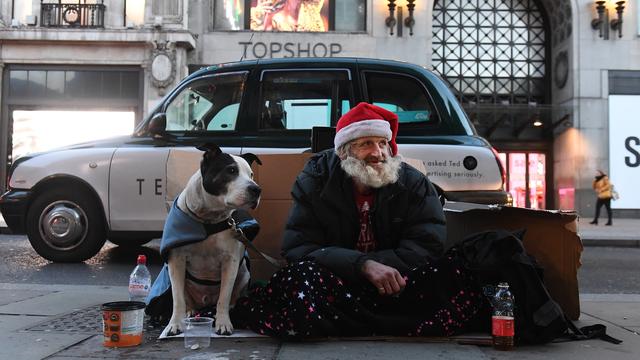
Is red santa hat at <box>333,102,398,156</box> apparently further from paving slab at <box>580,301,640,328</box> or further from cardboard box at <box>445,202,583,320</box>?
paving slab at <box>580,301,640,328</box>

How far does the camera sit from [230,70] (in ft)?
19.3

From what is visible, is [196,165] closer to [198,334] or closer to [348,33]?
[198,334]

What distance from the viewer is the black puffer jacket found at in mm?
3041

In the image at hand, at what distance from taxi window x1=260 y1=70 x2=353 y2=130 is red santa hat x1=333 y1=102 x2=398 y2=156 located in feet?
8.09

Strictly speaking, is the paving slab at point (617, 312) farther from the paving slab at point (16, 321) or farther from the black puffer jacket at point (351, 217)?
the paving slab at point (16, 321)

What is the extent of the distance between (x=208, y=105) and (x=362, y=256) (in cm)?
362

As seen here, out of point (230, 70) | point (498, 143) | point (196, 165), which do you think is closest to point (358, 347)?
point (196, 165)

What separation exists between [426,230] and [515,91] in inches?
701

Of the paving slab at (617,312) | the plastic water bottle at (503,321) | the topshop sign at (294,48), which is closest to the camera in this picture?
the plastic water bottle at (503,321)

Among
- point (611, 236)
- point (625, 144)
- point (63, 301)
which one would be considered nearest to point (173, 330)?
point (63, 301)

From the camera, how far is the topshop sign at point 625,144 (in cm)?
1828

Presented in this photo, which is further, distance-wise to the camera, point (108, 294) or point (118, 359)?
point (108, 294)

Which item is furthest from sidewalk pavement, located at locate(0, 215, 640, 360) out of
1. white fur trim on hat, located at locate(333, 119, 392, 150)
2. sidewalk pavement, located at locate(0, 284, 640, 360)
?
white fur trim on hat, located at locate(333, 119, 392, 150)

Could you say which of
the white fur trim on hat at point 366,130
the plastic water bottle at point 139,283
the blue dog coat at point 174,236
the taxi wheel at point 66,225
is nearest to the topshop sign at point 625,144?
the taxi wheel at point 66,225
